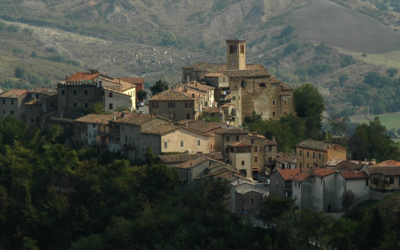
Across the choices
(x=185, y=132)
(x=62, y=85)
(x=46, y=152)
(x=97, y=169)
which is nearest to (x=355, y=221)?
(x=185, y=132)

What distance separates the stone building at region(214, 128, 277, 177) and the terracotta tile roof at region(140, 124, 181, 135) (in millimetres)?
3433

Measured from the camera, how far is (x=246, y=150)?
231ft

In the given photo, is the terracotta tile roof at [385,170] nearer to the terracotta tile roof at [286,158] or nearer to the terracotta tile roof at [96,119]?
the terracotta tile roof at [286,158]

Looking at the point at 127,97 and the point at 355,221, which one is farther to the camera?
the point at 127,97

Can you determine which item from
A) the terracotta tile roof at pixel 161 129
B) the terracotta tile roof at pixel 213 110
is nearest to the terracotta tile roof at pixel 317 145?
the terracotta tile roof at pixel 161 129

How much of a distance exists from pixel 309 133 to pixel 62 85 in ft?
73.6

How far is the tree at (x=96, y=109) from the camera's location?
80.9 meters

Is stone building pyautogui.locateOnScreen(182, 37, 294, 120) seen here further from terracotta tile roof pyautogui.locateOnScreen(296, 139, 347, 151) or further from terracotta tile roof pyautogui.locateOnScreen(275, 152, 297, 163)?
terracotta tile roof pyautogui.locateOnScreen(296, 139, 347, 151)

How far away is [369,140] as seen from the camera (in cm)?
7744

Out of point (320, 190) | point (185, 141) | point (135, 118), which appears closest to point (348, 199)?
point (320, 190)

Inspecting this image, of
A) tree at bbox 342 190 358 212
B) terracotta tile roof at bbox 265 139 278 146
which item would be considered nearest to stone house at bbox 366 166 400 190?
tree at bbox 342 190 358 212

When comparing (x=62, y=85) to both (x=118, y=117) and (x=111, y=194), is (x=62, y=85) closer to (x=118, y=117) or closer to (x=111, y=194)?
(x=118, y=117)

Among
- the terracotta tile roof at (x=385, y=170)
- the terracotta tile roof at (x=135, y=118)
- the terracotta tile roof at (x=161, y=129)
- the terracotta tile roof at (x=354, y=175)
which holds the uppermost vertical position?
the terracotta tile roof at (x=135, y=118)

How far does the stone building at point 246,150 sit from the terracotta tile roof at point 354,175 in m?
12.3
